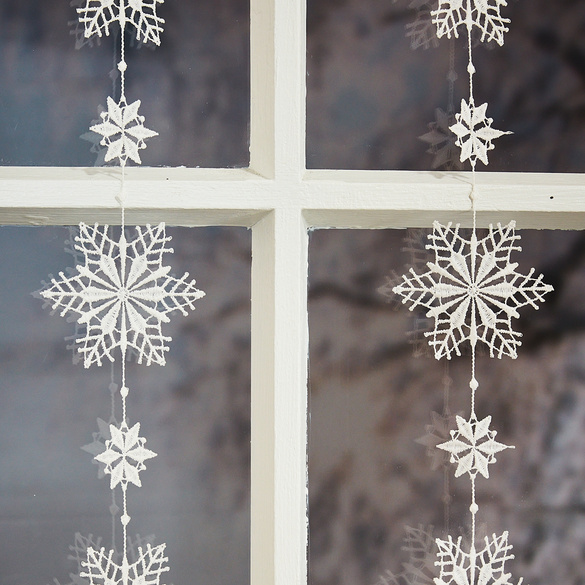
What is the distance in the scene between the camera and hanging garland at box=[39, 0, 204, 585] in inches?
25.4

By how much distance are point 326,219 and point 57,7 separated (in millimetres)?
406

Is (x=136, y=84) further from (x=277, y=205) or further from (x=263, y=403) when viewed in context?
(x=263, y=403)

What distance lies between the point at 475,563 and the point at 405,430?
0.17 metres

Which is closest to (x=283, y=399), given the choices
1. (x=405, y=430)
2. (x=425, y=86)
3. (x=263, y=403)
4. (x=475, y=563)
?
(x=263, y=403)

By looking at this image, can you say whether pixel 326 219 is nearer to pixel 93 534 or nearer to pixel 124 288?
pixel 124 288

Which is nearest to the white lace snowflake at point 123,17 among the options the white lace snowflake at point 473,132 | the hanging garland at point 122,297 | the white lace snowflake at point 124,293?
the hanging garland at point 122,297

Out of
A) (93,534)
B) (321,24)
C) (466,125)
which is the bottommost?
(93,534)

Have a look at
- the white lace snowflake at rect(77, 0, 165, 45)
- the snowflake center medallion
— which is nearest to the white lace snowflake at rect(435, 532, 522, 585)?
the snowflake center medallion

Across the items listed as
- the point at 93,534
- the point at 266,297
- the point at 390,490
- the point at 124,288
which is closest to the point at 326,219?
the point at 266,297

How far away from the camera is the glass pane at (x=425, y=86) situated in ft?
2.38

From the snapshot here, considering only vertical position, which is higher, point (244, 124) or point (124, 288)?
point (244, 124)

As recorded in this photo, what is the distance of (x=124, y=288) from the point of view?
2.15 feet

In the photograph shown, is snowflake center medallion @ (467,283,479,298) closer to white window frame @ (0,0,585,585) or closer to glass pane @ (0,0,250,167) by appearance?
white window frame @ (0,0,585,585)

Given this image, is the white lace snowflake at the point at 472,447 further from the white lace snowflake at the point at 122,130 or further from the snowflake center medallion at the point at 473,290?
the white lace snowflake at the point at 122,130
